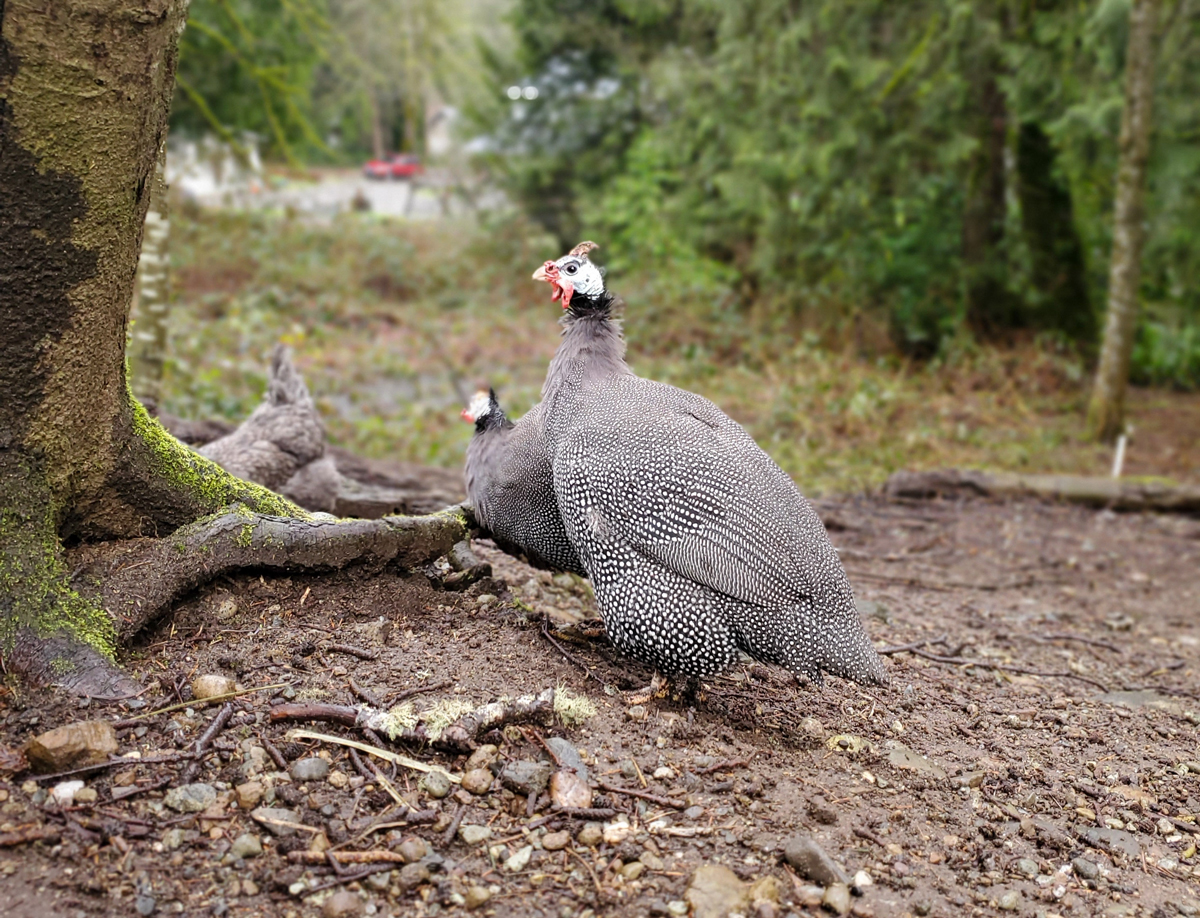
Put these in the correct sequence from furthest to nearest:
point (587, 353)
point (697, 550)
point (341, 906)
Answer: point (587, 353) < point (697, 550) < point (341, 906)

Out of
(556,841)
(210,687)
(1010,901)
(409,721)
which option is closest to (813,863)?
(1010,901)

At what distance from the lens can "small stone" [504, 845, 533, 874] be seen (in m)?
2.41

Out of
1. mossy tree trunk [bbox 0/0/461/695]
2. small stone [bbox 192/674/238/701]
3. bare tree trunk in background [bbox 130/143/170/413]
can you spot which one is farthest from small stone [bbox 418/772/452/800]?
bare tree trunk in background [bbox 130/143/170/413]

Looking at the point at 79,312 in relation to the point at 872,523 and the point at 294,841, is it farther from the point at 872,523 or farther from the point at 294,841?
the point at 872,523

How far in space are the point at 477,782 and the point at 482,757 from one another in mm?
98

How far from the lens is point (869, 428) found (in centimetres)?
915

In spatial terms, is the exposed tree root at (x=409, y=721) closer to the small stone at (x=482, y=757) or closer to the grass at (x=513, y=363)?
the small stone at (x=482, y=757)

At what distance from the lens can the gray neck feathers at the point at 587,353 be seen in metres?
3.61

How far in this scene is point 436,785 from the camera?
8.53ft

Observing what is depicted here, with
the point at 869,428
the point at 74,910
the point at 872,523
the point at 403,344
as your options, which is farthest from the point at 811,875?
the point at 403,344

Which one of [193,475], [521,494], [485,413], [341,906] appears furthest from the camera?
[485,413]

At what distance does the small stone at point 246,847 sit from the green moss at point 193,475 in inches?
49.4

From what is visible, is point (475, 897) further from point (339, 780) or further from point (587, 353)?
point (587, 353)

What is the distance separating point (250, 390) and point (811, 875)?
24.7ft
